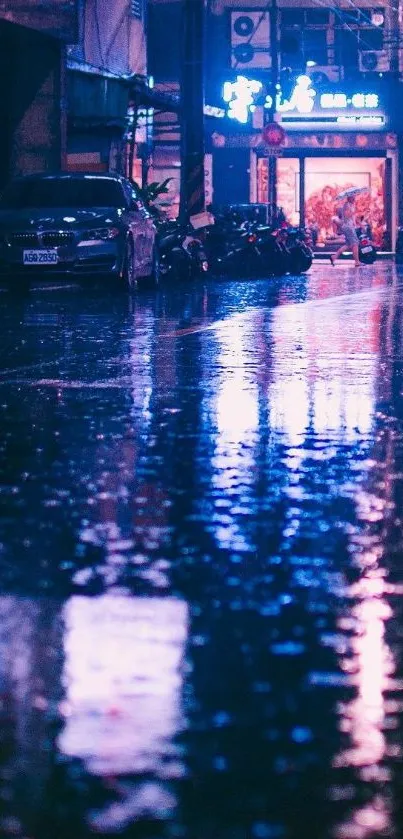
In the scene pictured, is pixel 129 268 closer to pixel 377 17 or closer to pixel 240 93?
pixel 240 93

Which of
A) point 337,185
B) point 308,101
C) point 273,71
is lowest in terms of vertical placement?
point 337,185

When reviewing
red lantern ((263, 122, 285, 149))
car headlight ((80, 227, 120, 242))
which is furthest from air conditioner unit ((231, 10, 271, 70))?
car headlight ((80, 227, 120, 242))

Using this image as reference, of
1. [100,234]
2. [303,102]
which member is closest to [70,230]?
[100,234]

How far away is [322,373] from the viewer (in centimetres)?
1256

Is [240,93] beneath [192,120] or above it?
above

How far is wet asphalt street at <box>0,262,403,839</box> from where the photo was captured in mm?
3281

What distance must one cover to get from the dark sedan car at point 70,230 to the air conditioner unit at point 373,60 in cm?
4128

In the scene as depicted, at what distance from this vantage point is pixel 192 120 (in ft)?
126

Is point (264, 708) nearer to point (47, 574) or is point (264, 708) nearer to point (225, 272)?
point (47, 574)

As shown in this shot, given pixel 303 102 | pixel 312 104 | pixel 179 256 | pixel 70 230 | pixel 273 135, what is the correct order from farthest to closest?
pixel 312 104 < pixel 303 102 < pixel 273 135 < pixel 179 256 < pixel 70 230

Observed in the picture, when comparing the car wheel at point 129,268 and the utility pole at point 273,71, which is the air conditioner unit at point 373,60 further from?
the car wheel at point 129,268

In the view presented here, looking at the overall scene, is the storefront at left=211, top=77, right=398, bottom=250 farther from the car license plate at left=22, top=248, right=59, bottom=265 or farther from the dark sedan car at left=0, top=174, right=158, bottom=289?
the car license plate at left=22, top=248, right=59, bottom=265

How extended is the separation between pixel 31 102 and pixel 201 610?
Result: 30.6 meters

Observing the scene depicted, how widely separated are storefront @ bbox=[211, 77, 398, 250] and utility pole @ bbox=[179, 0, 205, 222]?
28.6 m
